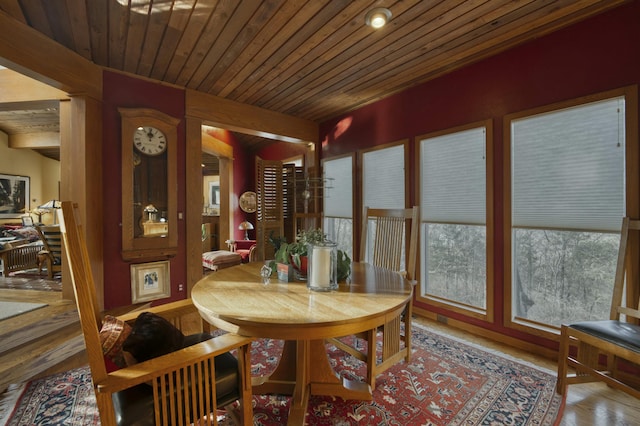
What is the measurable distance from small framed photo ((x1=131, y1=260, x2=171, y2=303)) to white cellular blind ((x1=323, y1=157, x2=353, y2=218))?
7.66 feet

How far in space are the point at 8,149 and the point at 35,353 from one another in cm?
742

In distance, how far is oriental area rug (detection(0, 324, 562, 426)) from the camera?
5.25ft

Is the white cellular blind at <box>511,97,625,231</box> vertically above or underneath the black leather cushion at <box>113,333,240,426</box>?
above

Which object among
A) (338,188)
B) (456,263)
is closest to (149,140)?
(338,188)

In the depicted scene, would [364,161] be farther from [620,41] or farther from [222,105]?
[620,41]

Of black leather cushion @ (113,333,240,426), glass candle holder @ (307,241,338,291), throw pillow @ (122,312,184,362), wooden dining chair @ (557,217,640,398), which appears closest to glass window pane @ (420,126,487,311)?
wooden dining chair @ (557,217,640,398)

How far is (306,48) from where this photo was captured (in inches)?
97.7

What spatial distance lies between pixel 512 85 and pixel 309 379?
2.81m

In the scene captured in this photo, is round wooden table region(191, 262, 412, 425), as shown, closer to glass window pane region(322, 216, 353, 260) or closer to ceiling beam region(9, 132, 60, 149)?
glass window pane region(322, 216, 353, 260)

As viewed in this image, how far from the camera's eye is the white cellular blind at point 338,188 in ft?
13.4

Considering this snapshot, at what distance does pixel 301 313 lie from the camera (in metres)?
1.18

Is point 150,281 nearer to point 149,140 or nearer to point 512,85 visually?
point 149,140

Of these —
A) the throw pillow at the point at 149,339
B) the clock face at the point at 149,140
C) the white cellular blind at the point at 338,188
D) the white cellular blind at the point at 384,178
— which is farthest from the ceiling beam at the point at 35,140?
the throw pillow at the point at 149,339

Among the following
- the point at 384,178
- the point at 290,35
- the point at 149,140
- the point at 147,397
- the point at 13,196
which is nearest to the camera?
the point at 147,397
